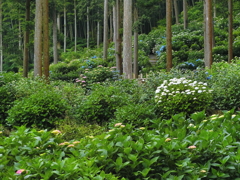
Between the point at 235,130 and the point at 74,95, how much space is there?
19.3ft

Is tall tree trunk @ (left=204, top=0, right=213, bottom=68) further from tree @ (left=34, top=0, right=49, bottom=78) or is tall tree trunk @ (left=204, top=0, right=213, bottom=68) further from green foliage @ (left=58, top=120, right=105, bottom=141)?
green foliage @ (left=58, top=120, right=105, bottom=141)

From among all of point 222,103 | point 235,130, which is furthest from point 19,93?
point 235,130

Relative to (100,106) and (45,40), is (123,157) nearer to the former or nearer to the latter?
(100,106)

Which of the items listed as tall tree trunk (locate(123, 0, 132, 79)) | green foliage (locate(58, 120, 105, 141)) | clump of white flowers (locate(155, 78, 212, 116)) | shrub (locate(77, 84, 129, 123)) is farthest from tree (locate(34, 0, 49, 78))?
clump of white flowers (locate(155, 78, 212, 116))

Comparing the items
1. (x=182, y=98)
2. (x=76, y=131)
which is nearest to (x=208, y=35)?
(x=182, y=98)

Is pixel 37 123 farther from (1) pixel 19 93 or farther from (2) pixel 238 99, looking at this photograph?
(2) pixel 238 99

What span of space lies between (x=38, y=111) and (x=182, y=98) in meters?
3.66

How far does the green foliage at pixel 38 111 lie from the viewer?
8.21m

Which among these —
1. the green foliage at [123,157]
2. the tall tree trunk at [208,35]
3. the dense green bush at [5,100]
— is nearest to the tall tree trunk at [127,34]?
the tall tree trunk at [208,35]

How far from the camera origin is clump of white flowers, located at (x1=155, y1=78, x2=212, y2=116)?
868 centimetres

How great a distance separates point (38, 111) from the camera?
27.0 ft

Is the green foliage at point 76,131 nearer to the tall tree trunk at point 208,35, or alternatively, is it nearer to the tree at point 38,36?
the tree at point 38,36

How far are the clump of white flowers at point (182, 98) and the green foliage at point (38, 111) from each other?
2596 millimetres

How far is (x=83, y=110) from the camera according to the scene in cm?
855
